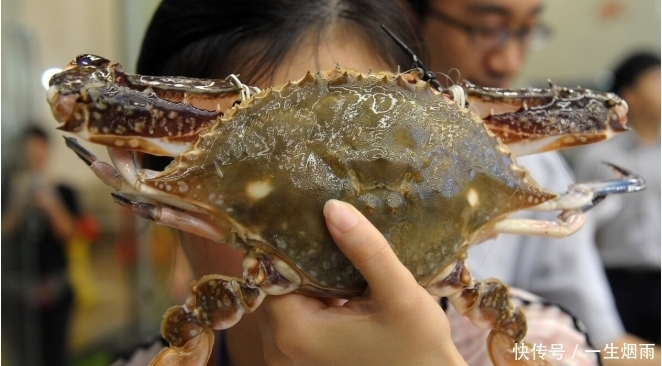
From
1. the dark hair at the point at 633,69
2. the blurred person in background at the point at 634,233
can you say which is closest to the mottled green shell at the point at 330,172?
the blurred person in background at the point at 634,233

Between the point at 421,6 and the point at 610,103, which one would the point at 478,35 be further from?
the point at 610,103

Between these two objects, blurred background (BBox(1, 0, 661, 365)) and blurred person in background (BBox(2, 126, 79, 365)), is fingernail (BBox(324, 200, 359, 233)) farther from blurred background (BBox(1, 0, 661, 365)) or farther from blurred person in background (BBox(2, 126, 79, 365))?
blurred person in background (BBox(2, 126, 79, 365))

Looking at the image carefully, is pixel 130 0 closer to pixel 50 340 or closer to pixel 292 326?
pixel 50 340

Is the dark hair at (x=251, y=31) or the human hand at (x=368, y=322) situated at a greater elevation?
the dark hair at (x=251, y=31)

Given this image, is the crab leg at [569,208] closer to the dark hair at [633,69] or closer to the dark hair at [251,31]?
the dark hair at [251,31]

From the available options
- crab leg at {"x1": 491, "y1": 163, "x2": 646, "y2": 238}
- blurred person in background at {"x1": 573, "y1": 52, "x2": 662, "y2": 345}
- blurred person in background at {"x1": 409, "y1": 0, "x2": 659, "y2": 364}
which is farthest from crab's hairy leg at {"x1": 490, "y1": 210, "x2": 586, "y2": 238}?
blurred person in background at {"x1": 573, "y1": 52, "x2": 662, "y2": 345}

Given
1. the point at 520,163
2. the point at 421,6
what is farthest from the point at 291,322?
the point at 421,6
